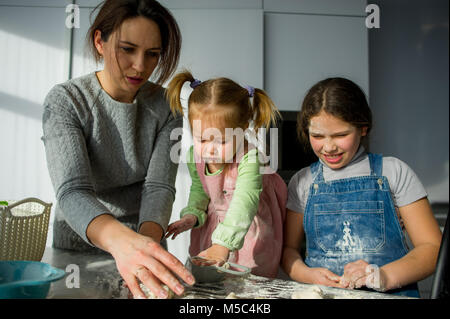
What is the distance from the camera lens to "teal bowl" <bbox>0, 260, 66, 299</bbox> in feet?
1.09

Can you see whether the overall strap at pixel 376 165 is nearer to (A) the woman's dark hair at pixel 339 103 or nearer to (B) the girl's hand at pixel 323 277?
(A) the woman's dark hair at pixel 339 103

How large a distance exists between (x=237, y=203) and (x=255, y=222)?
0.14 meters

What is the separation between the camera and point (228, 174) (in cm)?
77

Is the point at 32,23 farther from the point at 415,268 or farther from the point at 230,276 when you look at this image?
the point at 415,268

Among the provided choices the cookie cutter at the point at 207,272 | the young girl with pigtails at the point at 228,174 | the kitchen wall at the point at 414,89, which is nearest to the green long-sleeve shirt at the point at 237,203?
the young girl with pigtails at the point at 228,174

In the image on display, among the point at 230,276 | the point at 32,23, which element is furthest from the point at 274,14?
the point at 230,276

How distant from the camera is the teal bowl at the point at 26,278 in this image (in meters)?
0.33

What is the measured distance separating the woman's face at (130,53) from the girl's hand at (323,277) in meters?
0.45

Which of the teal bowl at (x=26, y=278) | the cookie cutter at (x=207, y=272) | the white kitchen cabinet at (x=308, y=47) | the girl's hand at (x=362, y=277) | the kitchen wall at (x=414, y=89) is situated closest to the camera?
the teal bowl at (x=26, y=278)

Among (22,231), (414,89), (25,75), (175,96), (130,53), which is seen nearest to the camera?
(22,231)

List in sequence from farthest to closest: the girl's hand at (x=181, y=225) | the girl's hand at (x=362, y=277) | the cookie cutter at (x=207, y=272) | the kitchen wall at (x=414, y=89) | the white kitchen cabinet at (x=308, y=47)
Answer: the kitchen wall at (x=414, y=89), the white kitchen cabinet at (x=308, y=47), the girl's hand at (x=181, y=225), the girl's hand at (x=362, y=277), the cookie cutter at (x=207, y=272)

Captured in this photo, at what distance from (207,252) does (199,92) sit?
0.33 m

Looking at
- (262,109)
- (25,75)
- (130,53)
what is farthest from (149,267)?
(25,75)

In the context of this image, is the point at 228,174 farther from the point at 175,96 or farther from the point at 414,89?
the point at 414,89
